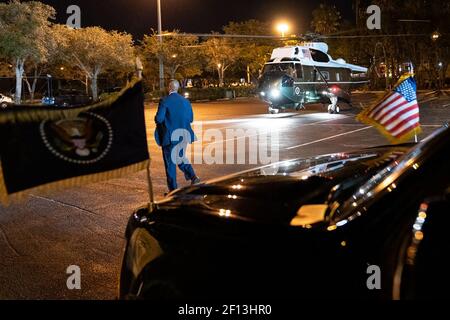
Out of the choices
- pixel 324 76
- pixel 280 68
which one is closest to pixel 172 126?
pixel 280 68

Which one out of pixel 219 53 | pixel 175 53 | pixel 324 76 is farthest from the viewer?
pixel 219 53

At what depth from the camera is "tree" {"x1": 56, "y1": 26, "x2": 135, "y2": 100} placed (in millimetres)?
44500

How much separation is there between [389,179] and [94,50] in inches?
1769

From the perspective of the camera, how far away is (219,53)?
2281 inches

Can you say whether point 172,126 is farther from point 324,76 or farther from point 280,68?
point 324,76

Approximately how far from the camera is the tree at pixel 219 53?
189 ft

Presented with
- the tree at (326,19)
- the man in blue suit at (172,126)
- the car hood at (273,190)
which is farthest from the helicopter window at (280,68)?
the tree at (326,19)

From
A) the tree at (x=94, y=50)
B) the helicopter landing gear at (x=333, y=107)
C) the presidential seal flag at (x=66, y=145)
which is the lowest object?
the helicopter landing gear at (x=333, y=107)

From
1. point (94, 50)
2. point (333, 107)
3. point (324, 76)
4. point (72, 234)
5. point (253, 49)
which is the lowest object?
point (72, 234)

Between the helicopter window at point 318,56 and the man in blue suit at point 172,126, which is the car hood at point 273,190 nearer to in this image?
the man in blue suit at point 172,126

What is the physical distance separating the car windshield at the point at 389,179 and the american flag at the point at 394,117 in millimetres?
4144

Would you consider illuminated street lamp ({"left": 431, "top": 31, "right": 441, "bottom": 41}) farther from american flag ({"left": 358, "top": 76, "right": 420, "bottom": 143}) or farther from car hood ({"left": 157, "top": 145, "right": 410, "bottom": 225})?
car hood ({"left": 157, "top": 145, "right": 410, "bottom": 225})

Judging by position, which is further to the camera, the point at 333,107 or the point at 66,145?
the point at 333,107
